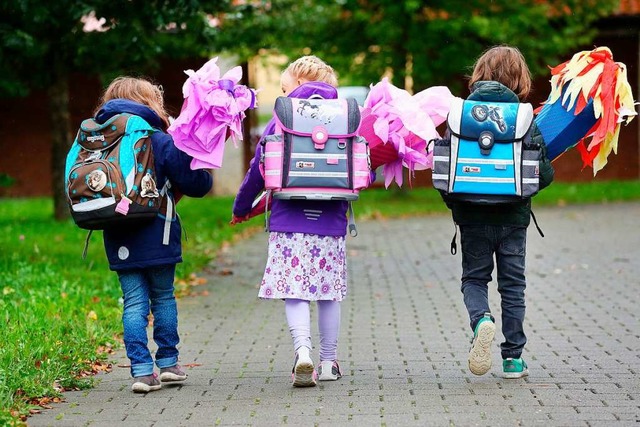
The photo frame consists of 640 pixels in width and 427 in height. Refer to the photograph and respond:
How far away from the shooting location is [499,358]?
21.8 feet

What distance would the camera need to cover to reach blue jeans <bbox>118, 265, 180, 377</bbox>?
19.0ft

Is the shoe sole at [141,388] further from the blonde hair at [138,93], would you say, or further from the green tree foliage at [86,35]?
the green tree foliage at [86,35]

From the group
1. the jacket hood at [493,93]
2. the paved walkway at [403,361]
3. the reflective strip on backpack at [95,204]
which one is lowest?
the paved walkway at [403,361]

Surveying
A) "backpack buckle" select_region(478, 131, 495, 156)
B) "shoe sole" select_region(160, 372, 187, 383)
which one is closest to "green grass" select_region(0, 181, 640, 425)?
"shoe sole" select_region(160, 372, 187, 383)

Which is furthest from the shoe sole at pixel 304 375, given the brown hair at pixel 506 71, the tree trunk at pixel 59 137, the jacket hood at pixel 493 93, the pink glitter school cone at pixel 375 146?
the tree trunk at pixel 59 137

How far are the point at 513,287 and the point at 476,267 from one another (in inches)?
8.8

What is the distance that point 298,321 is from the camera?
5848 mm

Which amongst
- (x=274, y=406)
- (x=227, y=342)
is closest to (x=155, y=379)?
(x=274, y=406)

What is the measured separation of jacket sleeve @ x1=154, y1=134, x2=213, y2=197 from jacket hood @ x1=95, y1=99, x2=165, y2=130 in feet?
0.50

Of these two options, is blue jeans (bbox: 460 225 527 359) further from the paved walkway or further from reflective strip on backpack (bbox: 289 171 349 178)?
reflective strip on backpack (bbox: 289 171 349 178)

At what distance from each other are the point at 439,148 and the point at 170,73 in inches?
703

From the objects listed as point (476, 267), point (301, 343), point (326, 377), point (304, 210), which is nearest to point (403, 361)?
point (326, 377)

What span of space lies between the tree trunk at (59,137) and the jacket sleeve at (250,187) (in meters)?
10.2

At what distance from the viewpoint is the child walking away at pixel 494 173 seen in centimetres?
561
